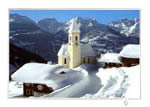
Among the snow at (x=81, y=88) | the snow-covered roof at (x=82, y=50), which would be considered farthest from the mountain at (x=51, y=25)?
the snow at (x=81, y=88)

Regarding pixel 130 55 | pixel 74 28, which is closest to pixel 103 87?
pixel 130 55

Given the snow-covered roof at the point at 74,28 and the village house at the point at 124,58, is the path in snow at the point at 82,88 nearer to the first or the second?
the village house at the point at 124,58

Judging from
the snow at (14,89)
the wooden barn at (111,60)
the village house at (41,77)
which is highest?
the wooden barn at (111,60)

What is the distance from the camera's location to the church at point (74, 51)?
16.2 feet

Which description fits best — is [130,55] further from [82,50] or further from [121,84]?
[82,50]

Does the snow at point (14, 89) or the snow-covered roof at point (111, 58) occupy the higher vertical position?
the snow-covered roof at point (111, 58)

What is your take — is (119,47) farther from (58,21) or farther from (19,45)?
(19,45)

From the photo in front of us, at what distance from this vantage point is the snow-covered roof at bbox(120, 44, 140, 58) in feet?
16.0

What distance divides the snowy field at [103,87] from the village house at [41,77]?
0.10 meters

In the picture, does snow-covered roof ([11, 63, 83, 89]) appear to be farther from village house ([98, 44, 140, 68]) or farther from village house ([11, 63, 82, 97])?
village house ([98, 44, 140, 68])

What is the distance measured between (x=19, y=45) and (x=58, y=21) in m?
0.96
